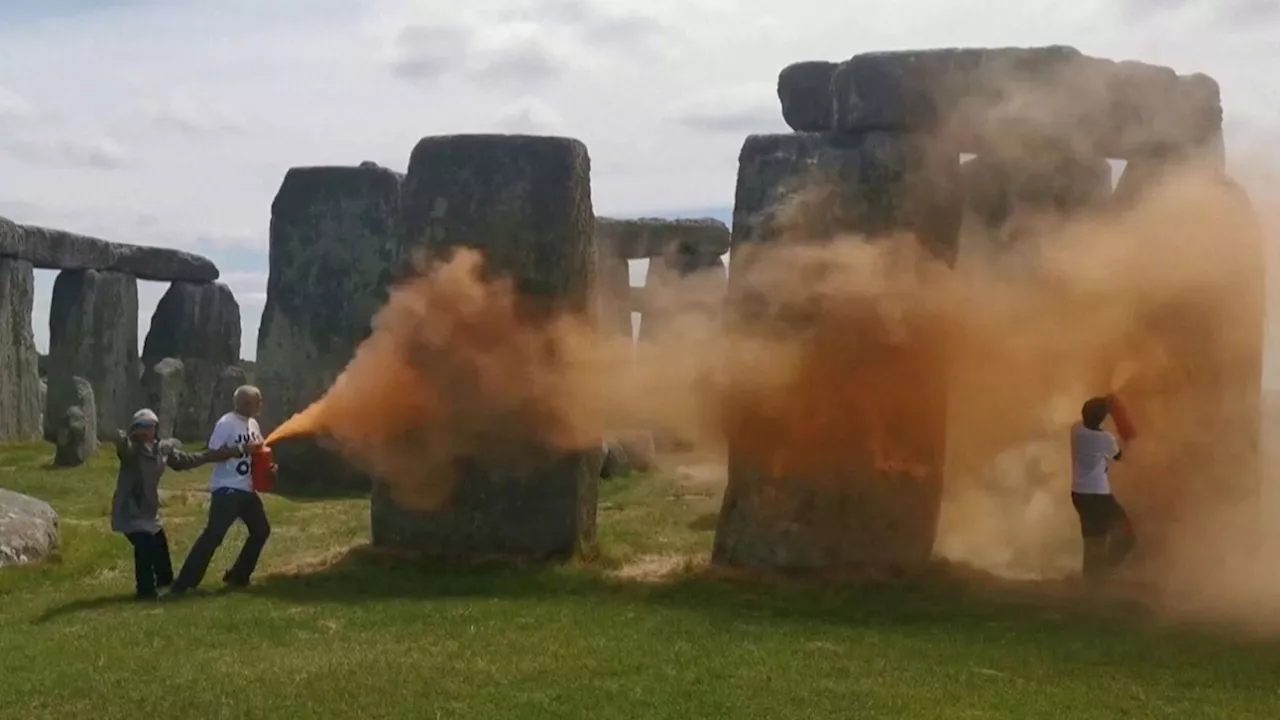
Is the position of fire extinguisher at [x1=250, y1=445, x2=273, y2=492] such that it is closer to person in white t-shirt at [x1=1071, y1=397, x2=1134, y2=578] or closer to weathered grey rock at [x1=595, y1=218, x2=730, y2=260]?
person in white t-shirt at [x1=1071, y1=397, x2=1134, y2=578]

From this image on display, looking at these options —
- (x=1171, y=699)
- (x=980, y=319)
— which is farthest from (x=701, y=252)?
(x=1171, y=699)

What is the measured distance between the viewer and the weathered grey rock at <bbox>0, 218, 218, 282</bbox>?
88.3 feet

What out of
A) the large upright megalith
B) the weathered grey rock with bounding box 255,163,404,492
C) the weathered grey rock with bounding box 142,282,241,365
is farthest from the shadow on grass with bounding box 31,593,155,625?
the weathered grey rock with bounding box 142,282,241,365

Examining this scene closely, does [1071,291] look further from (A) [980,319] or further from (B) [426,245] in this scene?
(B) [426,245]

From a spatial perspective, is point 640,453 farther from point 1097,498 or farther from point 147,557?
point 147,557

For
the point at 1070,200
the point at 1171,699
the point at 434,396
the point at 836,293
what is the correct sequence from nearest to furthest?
the point at 1171,699 < the point at 836,293 < the point at 434,396 < the point at 1070,200

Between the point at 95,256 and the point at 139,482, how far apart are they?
62.4ft

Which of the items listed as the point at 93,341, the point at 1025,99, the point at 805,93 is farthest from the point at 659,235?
the point at 1025,99

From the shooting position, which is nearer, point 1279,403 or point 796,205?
point 796,205

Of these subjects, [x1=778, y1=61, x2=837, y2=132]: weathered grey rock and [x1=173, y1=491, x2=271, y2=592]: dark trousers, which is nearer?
[x1=173, y1=491, x2=271, y2=592]: dark trousers

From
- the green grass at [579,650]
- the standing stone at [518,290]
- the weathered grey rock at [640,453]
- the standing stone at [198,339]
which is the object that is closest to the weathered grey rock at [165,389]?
the standing stone at [198,339]

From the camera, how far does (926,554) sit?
1252 centimetres

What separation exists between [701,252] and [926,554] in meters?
17.5

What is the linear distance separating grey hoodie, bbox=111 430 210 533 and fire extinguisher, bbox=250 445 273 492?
0.39m
